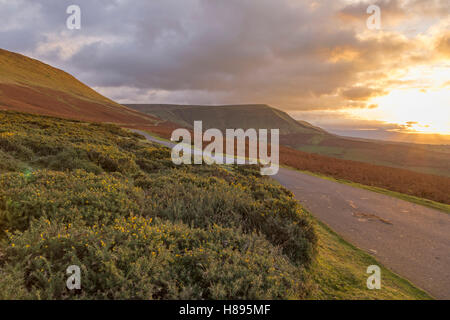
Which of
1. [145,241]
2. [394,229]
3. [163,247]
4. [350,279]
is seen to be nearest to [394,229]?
[394,229]

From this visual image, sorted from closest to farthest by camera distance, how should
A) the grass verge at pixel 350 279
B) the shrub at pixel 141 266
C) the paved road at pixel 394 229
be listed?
the shrub at pixel 141 266
the grass verge at pixel 350 279
the paved road at pixel 394 229

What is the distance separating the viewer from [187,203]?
18.9 ft

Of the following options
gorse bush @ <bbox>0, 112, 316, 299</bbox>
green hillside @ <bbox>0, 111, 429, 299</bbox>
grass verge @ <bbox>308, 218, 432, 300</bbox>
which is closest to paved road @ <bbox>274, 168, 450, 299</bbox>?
grass verge @ <bbox>308, 218, 432, 300</bbox>

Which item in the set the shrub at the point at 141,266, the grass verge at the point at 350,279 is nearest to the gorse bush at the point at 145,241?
the shrub at the point at 141,266

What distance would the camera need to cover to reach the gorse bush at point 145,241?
112 inches

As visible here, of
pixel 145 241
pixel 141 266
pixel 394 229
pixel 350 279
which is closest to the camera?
pixel 141 266

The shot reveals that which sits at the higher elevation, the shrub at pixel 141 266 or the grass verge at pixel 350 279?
the shrub at pixel 141 266

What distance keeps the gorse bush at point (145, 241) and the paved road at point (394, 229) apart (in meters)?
2.25

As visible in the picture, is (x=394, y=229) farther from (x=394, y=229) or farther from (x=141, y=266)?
(x=141, y=266)

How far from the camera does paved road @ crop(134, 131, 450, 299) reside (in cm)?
472

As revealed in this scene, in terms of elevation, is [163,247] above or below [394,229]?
above

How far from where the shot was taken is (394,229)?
22.8 feet

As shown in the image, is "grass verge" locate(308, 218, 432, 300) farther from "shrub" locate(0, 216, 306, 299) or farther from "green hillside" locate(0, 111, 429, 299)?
"shrub" locate(0, 216, 306, 299)

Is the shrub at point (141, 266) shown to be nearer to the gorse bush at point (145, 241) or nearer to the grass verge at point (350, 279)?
the gorse bush at point (145, 241)
